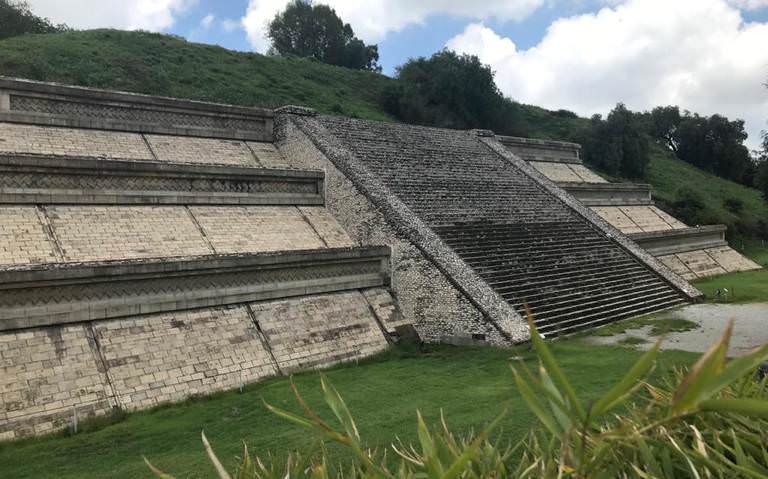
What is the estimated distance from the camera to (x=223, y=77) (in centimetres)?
2495

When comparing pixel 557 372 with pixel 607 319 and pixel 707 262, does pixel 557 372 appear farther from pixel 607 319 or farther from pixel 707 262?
pixel 707 262

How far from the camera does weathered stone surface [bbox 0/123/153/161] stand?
10711 millimetres

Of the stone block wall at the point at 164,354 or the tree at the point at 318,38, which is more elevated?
the tree at the point at 318,38

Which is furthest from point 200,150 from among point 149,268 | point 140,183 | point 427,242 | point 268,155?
point 427,242

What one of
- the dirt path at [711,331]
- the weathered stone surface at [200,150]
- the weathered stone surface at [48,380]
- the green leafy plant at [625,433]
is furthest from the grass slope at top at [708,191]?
the green leafy plant at [625,433]

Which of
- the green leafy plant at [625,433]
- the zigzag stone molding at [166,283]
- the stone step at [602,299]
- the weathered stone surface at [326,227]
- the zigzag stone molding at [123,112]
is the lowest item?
the stone step at [602,299]

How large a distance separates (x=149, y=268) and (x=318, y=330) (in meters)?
2.88

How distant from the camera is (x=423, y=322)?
10.3m

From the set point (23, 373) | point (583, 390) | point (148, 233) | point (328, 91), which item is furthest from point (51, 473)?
point (328, 91)

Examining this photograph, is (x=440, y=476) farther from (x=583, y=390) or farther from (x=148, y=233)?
(x=148, y=233)

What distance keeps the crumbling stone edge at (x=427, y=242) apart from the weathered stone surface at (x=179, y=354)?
3.80 metres

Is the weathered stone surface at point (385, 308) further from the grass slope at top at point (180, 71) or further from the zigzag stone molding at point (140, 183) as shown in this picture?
the grass slope at top at point (180, 71)

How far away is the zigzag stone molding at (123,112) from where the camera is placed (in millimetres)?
11398

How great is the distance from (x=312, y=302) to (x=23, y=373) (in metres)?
4.46
